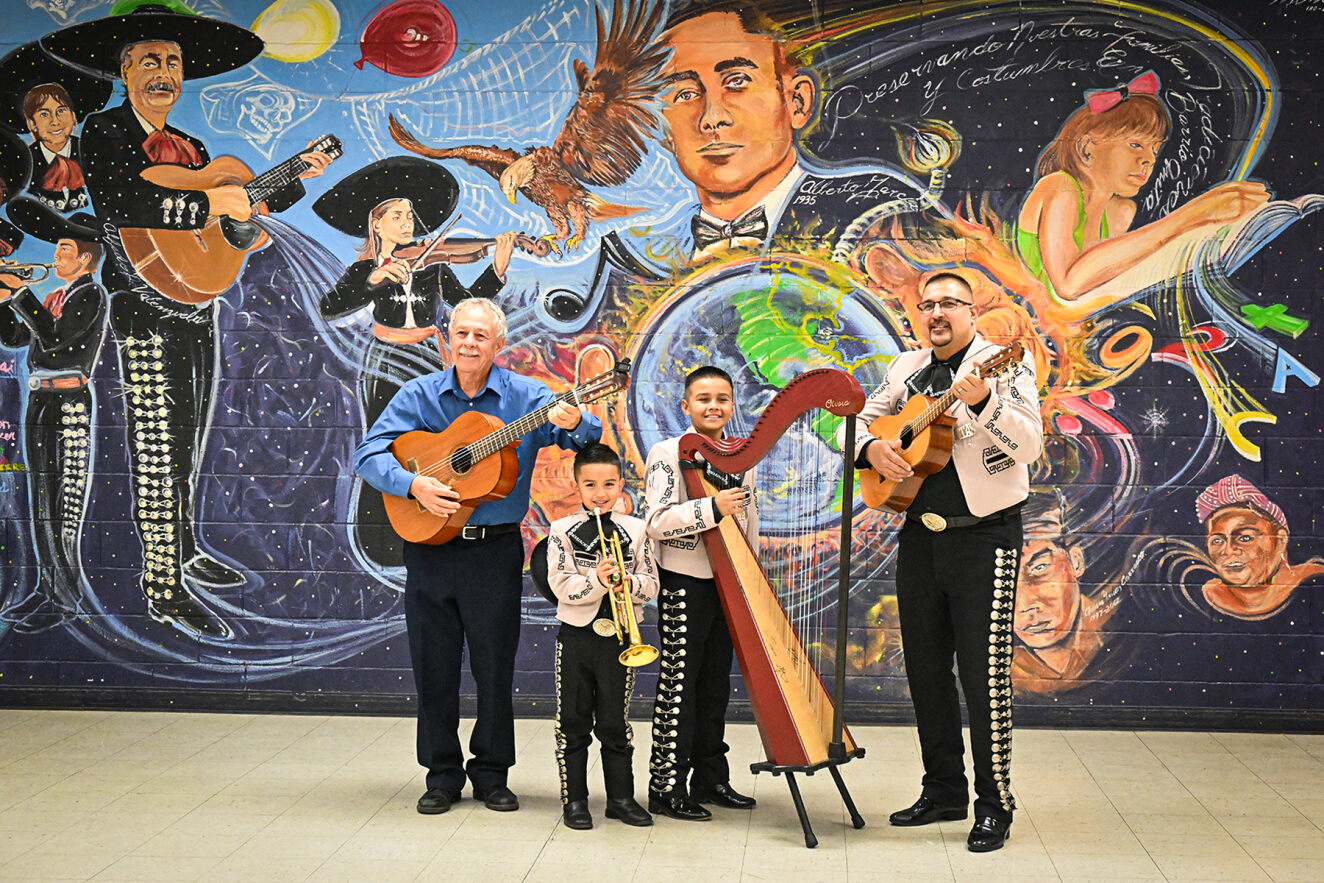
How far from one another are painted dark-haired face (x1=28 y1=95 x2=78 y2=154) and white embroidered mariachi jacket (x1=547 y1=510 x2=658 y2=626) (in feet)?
9.95

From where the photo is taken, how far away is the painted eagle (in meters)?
5.12

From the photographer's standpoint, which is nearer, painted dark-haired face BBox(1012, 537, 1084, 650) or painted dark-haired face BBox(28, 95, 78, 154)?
painted dark-haired face BBox(1012, 537, 1084, 650)

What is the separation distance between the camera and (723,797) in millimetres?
3945

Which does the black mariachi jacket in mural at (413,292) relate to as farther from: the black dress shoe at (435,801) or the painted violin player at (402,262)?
the black dress shoe at (435,801)

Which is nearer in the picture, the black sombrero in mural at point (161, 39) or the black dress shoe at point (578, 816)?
the black dress shoe at point (578, 816)

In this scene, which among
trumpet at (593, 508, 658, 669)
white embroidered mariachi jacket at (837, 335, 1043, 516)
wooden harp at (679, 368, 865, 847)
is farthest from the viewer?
trumpet at (593, 508, 658, 669)

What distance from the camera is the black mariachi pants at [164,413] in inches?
207

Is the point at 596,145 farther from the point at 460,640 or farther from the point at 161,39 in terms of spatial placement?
the point at 460,640

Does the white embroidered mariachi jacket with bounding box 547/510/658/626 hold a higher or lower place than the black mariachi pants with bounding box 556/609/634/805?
higher

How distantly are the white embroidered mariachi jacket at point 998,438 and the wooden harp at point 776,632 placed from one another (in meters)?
0.35

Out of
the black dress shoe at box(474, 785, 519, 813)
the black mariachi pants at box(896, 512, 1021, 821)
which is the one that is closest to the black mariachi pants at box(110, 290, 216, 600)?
the black dress shoe at box(474, 785, 519, 813)

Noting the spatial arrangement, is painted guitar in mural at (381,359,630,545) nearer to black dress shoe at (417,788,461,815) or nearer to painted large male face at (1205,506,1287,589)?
black dress shoe at (417,788,461,815)

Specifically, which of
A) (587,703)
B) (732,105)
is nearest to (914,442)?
(587,703)

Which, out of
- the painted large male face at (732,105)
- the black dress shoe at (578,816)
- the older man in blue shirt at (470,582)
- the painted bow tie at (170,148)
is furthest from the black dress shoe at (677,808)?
the painted bow tie at (170,148)
